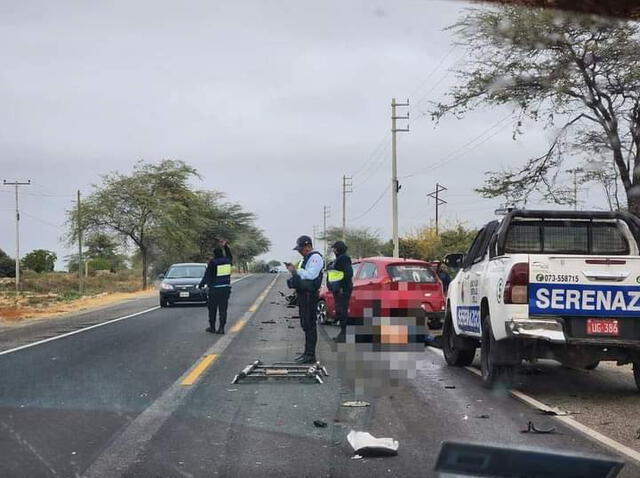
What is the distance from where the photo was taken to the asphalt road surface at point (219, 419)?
5930 mm

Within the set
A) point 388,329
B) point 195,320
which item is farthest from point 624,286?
point 195,320

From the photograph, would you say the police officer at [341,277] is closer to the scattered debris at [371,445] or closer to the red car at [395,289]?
the red car at [395,289]

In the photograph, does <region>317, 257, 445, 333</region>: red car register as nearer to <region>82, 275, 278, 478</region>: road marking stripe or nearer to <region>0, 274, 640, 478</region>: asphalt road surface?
<region>0, 274, 640, 478</region>: asphalt road surface

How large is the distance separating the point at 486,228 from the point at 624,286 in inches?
102

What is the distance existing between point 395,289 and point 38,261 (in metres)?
83.4

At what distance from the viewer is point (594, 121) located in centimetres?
2155

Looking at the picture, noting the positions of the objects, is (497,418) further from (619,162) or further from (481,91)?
(481,91)

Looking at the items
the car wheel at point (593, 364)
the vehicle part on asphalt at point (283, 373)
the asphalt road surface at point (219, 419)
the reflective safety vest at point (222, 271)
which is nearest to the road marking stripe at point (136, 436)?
the asphalt road surface at point (219, 419)

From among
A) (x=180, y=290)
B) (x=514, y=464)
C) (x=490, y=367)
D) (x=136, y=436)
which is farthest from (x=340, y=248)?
(x=180, y=290)

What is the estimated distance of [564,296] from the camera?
8.55 meters

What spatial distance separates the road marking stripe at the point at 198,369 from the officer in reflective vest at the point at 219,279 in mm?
3739

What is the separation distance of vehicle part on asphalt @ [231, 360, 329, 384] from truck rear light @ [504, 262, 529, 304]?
101 inches

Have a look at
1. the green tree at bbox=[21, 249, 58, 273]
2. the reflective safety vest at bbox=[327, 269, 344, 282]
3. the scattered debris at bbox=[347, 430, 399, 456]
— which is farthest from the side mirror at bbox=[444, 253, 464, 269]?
the green tree at bbox=[21, 249, 58, 273]

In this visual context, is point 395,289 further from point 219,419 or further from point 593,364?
Answer: point 219,419
